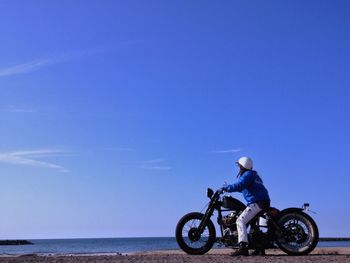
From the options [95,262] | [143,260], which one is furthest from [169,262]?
[95,262]

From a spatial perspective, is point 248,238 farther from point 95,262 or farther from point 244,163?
point 95,262

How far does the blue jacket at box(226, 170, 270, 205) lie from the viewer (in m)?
11.6

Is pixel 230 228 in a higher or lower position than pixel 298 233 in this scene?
higher

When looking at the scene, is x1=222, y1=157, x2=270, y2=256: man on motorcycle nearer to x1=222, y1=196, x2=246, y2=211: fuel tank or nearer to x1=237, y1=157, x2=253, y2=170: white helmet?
x1=237, y1=157, x2=253, y2=170: white helmet

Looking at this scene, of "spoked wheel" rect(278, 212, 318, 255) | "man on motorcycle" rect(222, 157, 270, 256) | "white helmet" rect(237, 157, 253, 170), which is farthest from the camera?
"white helmet" rect(237, 157, 253, 170)

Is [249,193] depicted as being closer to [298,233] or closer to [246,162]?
[246,162]

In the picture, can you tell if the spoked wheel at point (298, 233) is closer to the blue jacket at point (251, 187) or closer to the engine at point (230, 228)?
the blue jacket at point (251, 187)

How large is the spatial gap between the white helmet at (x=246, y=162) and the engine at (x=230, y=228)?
1079 mm

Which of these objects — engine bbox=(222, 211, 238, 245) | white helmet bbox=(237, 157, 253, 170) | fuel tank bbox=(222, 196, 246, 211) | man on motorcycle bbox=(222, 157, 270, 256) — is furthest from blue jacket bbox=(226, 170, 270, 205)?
engine bbox=(222, 211, 238, 245)

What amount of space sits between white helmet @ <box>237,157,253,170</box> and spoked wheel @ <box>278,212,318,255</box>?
1331 millimetres

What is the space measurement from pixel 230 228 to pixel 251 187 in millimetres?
1036

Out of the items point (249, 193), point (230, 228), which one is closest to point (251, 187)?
point (249, 193)

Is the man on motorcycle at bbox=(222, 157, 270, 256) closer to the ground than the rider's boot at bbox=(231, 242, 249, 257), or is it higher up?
higher up

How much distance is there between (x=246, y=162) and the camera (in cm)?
1187
